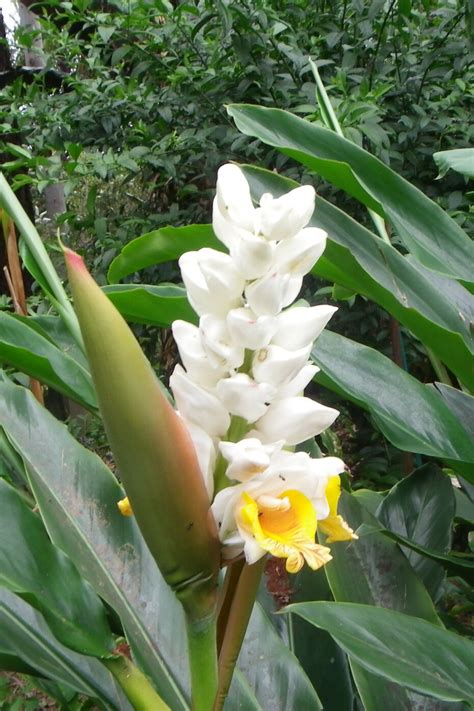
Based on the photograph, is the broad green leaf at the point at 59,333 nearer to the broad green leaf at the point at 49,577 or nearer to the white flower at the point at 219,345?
the broad green leaf at the point at 49,577

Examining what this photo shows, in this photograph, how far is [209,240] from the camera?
0.87 meters

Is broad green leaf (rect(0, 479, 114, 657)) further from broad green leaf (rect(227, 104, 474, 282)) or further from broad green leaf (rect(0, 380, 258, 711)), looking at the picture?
broad green leaf (rect(227, 104, 474, 282))

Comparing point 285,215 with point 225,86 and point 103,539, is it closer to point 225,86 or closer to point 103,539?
point 103,539

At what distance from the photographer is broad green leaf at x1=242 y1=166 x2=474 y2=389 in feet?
2.70

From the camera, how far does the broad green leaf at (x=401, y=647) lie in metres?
0.56

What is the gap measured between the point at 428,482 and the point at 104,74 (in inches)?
69.9

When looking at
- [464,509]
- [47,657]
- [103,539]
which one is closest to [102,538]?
[103,539]

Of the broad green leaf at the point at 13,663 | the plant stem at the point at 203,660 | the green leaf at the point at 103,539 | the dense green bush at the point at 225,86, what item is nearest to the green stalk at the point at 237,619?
the plant stem at the point at 203,660

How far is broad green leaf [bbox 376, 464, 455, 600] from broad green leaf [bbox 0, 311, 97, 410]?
1.32 ft

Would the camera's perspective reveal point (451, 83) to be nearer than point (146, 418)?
No

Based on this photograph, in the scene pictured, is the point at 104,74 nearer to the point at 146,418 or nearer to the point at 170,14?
the point at 170,14

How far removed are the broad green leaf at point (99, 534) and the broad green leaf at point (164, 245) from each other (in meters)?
0.24

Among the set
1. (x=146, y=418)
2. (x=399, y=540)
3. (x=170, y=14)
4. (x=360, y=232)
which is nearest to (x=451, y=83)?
(x=170, y=14)

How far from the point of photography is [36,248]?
61 cm
